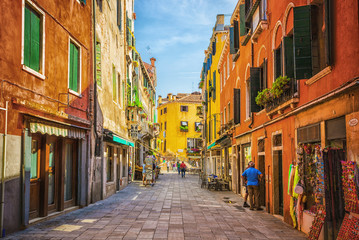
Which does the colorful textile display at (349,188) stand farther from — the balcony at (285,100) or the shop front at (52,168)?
the shop front at (52,168)

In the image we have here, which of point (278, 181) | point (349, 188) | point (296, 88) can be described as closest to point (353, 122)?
point (349, 188)

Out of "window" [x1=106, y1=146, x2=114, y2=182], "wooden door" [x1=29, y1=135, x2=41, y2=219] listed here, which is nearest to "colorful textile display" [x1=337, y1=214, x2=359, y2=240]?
"wooden door" [x1=29, y1=135, x2=41, y2=219]

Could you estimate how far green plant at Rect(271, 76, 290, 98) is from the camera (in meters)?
9.46

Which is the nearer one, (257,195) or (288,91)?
(288,91)

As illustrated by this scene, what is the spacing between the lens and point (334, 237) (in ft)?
21.0

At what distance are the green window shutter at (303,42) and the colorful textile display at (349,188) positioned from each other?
7.69 feet

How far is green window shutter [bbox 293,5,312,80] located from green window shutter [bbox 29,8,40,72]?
6030 millimetres

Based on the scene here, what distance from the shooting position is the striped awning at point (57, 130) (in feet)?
28.0

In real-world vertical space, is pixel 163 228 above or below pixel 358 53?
below

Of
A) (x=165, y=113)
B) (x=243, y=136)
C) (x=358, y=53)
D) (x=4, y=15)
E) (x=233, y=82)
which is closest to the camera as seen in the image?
(x=358, y=53)

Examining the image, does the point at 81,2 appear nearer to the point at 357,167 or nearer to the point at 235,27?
the point at 235,27

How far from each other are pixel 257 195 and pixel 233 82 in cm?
863

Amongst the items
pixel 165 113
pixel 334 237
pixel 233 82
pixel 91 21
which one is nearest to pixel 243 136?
pixel 233 82

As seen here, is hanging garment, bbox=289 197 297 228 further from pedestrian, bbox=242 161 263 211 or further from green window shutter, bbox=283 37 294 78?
green window shutter, bbox=283 37 294 78
